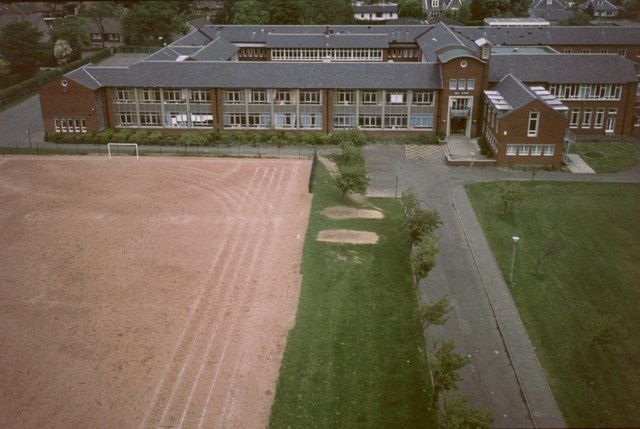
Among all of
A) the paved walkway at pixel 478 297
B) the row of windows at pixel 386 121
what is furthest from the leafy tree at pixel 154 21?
the paved walkway at pixel 478 297

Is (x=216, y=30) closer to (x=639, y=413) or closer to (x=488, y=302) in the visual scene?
(x=488, y=302)

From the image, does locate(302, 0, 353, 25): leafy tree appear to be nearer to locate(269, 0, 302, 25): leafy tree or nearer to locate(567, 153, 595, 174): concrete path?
locate(269, 0, 302, 25): leafy tree

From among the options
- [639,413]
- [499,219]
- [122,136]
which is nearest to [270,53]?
[122,136]

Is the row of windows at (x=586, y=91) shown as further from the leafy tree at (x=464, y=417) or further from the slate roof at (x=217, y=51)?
the leafy tree at (x=464, y=417)

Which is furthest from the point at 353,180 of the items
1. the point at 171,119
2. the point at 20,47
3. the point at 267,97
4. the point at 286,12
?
the point at 286,12

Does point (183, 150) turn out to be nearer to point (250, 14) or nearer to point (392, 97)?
point (392, 97)

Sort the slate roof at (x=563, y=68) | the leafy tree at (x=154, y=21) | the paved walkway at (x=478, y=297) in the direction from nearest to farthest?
1. the paved walkway at (x=478, y=297)
2. the slate roof at (x=563, y=68)
3. the leafy tree at (x=154, y=21)
